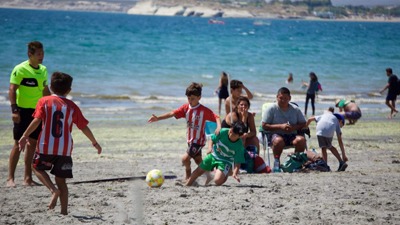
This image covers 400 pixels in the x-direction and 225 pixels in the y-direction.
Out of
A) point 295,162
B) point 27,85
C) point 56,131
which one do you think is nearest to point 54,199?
point 56,131

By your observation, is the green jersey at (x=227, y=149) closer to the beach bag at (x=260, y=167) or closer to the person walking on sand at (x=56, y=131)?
the beach bag at (x=260, y=167)

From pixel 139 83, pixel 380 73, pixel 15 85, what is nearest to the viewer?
pixel 15 85

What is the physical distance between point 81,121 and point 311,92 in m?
13.6

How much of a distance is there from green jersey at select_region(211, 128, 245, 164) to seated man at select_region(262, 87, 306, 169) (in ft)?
5.78

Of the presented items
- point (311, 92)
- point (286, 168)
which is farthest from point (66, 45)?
point (286, 168)

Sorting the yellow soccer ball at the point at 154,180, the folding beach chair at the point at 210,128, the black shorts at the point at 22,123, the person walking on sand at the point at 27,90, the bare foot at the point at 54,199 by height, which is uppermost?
the person walking on sand at the point at 27,90

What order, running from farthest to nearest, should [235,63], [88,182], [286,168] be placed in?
[235,63] < [286,168] < [88,182]

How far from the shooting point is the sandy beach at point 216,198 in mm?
6711

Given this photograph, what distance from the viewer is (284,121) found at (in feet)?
34.0

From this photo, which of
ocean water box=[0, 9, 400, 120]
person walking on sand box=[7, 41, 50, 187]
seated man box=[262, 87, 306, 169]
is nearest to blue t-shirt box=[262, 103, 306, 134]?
seated man box=[262, 87, 306, 169]

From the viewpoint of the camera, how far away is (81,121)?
266 inches

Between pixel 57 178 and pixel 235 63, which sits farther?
pixel 235 63

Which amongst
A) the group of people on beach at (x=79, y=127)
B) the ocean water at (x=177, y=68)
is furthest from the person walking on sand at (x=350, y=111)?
the group of people on beach at (x=79, y=127)

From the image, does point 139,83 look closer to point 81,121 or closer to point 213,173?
point 213,173
